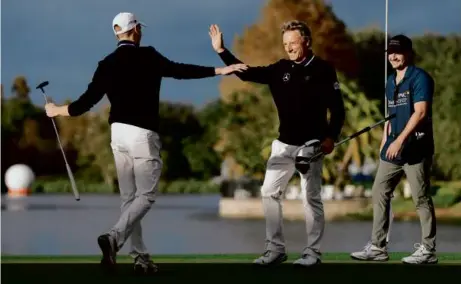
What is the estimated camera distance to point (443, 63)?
35938mm

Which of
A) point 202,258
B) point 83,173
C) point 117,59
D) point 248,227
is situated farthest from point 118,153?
point 83,173

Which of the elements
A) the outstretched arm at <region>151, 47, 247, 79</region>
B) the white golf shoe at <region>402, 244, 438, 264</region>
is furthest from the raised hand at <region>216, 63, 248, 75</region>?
the white golf shoe at <region>402, 244, 438, 264</region>

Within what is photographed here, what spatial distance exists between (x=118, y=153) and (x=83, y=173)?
56000mm

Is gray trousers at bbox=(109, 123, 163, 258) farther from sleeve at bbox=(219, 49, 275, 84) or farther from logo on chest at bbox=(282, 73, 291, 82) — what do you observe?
logo on chest at bbox=(282, 73, 291, 82)

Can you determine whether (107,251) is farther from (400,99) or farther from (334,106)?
(400,99)

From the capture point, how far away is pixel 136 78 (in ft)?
23.2

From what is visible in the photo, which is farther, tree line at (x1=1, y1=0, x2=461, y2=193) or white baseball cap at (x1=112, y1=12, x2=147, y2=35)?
tree line at (x1=1, y1=0, x2=461, y2=193)

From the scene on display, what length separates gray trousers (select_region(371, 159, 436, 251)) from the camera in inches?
304

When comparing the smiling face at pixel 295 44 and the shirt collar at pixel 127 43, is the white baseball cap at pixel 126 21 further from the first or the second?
the smiling face at pixel 295 44

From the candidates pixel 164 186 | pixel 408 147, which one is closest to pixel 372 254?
pixel 408 147

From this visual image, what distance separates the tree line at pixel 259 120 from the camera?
3466 centimetres
